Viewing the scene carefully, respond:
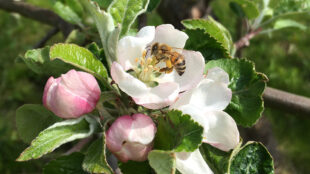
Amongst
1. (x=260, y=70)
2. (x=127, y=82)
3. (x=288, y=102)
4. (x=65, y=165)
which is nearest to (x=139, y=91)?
(x=127, y=82)

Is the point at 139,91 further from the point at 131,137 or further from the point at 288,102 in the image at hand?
the point at 288,102

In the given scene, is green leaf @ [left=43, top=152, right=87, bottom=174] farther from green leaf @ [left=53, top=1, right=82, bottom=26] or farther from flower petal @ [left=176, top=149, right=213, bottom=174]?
green leaf @ [left=53, top=1, right=82, bottom=26]

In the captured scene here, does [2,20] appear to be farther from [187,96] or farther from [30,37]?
[187,96]

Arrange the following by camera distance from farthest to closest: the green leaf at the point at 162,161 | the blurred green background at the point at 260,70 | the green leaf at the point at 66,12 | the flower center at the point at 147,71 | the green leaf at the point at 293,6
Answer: the blurred green background at the point at 260,70, the green leaf at the point at 293,6, the green leaf at the point at 66,12, the flower center at the point at 147,71, the green leaf at the point at 162,161

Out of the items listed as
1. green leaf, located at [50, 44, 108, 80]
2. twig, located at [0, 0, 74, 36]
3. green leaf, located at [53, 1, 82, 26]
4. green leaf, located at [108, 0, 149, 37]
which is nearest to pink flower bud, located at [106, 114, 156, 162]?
green leaf, located at [50, 44, 108, 80]

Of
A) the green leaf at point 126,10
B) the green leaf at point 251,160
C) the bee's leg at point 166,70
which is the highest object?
the green leaf at point 126,10

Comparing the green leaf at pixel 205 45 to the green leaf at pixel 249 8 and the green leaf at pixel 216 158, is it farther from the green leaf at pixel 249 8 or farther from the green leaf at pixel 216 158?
the green leaf at pixel 249 8

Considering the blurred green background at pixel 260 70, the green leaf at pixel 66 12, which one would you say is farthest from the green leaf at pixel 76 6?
the blurred green background at pixel 260 70
